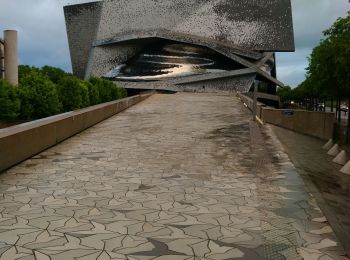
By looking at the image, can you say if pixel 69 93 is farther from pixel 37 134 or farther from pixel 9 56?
pixel 37 134

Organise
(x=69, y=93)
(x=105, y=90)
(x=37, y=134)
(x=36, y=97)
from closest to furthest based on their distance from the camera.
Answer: (x=37, y=134)
(x=36, y=97)
(x=69, y=93)
(x=105, y=90)

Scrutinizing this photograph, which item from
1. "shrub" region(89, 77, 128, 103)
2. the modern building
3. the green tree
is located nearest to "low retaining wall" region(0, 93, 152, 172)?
"shrub" region(89, 77, 128, 103)

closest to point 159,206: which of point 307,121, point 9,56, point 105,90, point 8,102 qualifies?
point 8,102

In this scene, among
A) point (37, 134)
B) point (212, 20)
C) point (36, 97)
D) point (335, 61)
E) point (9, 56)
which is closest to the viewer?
point (37, 134)

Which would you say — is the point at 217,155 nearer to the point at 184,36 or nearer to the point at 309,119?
the point at 309,119

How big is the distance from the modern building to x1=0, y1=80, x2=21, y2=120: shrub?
120 feet

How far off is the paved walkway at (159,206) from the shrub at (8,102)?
3.07m

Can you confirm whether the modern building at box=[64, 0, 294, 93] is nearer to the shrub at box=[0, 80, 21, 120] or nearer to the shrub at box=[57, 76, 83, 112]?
the shrub at box=[57, 76, 83, 112]

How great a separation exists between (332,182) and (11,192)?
22.2 feet

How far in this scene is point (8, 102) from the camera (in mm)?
12602

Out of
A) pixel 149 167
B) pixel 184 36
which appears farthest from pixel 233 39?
pixel 149 167

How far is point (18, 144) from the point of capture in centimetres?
816

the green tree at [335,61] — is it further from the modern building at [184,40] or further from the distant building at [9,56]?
the modern building at [184,40]

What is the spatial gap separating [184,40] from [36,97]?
38.3 meters
